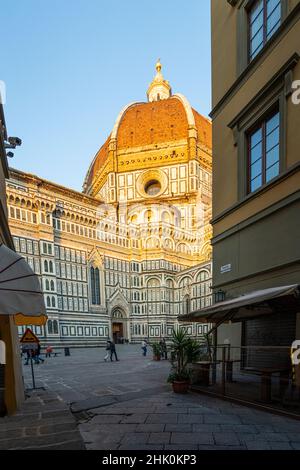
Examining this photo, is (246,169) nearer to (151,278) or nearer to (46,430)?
(46,430)

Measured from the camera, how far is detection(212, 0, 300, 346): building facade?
7.54 m

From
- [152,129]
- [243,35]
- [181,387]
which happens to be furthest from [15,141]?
[152,129]

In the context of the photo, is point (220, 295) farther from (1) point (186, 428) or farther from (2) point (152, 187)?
(2) point (152, 187)

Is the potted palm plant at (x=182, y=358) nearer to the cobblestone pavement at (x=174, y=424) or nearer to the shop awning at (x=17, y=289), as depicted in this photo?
the cobblestone pavement at (x=174, y=424)

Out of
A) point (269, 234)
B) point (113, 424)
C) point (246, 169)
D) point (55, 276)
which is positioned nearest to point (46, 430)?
point (113, 424)

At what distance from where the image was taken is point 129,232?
53.4m

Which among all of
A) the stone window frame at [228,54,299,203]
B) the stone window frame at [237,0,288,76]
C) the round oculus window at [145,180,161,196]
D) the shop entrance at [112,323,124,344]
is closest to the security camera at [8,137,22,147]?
the stone window frame at [228,54,299,203]

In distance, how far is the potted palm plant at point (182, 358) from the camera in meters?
7.99

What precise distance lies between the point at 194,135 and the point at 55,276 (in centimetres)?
3908

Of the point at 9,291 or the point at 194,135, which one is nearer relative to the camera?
the point at 9,291

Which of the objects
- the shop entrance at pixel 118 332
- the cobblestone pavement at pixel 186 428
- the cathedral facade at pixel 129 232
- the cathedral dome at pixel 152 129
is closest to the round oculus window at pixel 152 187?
the cathedral facade at pixel 129 232

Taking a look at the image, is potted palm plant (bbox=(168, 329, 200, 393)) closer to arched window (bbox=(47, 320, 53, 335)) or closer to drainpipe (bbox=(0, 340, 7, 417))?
drainpipe (bbox=(0, 340, 7, 417))

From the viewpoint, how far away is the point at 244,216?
932 centimetres

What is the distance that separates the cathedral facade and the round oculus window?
0.69ft
